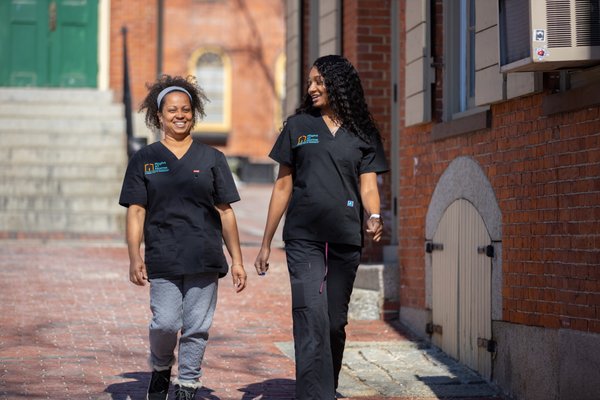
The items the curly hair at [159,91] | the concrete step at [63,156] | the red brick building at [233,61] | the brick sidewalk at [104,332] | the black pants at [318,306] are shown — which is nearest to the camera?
the black pants at [318,306]

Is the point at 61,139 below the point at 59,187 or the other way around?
the other way around

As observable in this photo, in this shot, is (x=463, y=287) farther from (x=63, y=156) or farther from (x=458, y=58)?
(x=63, y=156)

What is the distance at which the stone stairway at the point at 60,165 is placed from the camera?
651 inches

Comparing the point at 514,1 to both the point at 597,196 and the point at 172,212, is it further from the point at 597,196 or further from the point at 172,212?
the point at 172,212

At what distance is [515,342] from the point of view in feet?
25.0

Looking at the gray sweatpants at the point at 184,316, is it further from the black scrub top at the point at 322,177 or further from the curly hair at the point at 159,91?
the curly hair at the point at 159,91

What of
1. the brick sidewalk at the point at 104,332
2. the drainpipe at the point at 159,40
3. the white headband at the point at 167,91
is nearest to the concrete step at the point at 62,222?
the brick sidewalk at the point at 104,332

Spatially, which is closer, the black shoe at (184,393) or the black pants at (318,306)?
the black pants at (318,306)

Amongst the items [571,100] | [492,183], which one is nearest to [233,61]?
[492,183]

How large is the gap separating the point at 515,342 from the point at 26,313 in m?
4.37

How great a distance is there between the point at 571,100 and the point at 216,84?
28102mm

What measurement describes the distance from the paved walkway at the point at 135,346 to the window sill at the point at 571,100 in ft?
6.15

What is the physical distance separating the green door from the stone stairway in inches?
68.1

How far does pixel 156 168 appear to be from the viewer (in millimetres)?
6551
